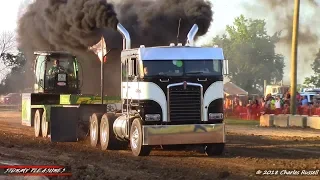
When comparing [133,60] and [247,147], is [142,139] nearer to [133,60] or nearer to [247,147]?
[133,60]

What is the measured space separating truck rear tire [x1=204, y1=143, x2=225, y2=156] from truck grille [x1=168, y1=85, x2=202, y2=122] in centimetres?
107

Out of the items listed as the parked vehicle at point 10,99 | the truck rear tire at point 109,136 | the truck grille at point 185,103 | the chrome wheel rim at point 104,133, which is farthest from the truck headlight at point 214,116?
the parked vehicle at point 10,99

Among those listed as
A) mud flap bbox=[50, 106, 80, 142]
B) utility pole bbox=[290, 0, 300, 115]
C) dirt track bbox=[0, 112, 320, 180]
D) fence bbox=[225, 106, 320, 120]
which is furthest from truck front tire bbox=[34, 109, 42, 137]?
fence bbox=[225, 106, 320, 120]

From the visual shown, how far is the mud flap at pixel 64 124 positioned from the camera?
20.0 meters

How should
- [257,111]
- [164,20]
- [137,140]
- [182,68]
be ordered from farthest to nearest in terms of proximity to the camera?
[257,111]
[164,20]
[137,140]
[182,68]

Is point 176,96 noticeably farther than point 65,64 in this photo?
No

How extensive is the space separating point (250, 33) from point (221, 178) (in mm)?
93921

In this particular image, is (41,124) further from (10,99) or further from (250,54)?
(250,54)

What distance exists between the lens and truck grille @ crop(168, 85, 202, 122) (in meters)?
15.2

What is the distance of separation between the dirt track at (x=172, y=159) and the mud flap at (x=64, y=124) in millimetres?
379

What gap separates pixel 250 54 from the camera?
337 ft

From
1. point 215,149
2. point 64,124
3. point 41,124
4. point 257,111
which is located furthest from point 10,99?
point 215,149

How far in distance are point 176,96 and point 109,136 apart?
322cm

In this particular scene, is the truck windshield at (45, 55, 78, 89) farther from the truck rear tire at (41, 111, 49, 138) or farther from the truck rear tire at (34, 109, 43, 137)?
the truck rear tire at (41, 111, 49, 138)
